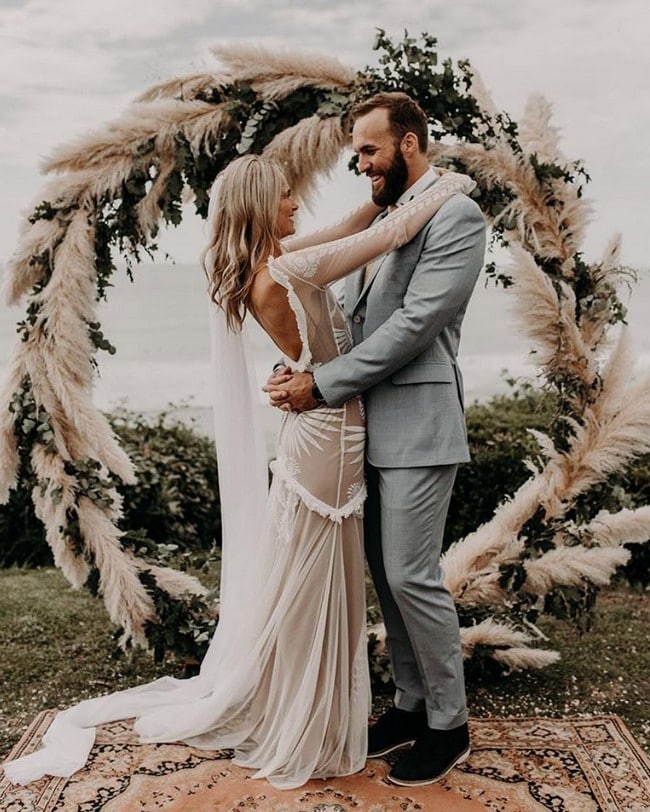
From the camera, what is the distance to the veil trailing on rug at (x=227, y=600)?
10.5 ft

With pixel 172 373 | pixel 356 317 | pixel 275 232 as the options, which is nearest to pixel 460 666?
pixel 356 317

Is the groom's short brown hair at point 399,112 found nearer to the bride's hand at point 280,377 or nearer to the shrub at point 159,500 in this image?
the bride's hand at point 280,377

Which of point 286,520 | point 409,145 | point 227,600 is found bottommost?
point 227,600

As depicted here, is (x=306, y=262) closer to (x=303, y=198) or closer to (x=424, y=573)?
(x=424, y=573)

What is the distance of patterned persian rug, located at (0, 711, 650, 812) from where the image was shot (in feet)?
9.52

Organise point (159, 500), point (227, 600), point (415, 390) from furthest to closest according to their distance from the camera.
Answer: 1. point (159, 500)
2. point (227, 600)
3. point (415, 390)

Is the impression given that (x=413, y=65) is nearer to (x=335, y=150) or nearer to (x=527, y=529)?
(x=335, y=150)

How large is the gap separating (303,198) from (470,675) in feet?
6.90

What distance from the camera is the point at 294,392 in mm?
2977

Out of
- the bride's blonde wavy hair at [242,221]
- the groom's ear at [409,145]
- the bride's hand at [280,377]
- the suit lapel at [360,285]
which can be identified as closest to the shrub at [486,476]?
the suit lapel at [360,285]

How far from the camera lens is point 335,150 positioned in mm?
3764

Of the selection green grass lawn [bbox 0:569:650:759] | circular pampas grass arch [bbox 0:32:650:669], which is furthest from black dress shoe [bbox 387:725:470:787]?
circular pampas grass arch [bbox 0:32:650:669]

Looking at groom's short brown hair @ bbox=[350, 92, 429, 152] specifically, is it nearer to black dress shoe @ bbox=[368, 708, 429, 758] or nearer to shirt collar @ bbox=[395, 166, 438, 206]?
shirt collar @ bbox=[395, 166, 438, 206]

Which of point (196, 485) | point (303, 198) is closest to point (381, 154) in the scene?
point (303, 198)
